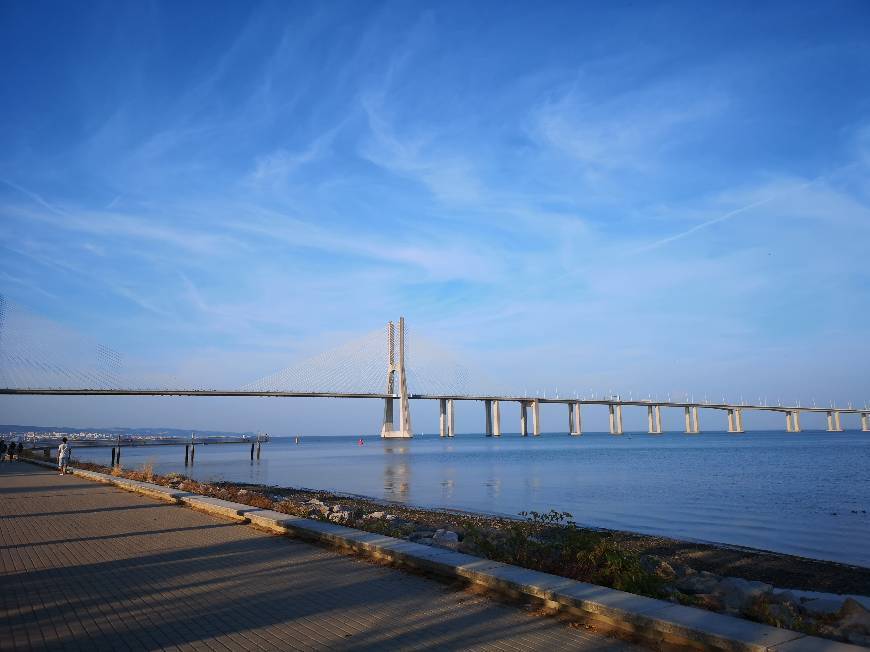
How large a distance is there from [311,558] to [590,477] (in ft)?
94.9

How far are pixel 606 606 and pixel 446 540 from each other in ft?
18.7

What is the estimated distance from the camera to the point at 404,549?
8.62 metres

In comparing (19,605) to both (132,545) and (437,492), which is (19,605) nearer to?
(132,545)

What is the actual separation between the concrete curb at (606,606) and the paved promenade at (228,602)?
291 mm

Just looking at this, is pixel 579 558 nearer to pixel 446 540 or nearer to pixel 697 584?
pixel 697 584

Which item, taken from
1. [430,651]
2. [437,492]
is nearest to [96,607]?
[430,651]

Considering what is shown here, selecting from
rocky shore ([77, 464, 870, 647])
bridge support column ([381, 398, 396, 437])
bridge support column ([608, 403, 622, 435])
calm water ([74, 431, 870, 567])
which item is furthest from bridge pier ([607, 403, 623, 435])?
rocky shore ([77, 464, 870, 647])

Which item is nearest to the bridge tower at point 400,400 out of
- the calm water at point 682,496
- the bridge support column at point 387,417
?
the bridge support column at point 387,417

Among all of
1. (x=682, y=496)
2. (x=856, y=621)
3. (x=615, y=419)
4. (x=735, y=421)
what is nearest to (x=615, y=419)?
(x=615, y=419)

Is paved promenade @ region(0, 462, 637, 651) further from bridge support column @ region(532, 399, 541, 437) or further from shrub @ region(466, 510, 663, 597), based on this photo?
bridge support column @ region(532, 399, 541, 437)

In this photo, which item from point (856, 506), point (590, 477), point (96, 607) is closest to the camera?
point (96, 607)

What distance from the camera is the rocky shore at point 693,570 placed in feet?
21.9

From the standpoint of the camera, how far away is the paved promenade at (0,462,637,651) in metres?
5.46

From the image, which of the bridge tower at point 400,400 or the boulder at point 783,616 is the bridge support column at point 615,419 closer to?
the bridge tower at point 400,400
